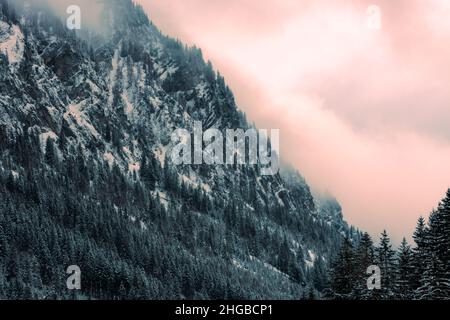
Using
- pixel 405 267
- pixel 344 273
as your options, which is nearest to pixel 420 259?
pixel 405 267

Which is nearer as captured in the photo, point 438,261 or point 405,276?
point 438,261

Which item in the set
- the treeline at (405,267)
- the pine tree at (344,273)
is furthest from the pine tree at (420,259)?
the pine tree at (344,273)

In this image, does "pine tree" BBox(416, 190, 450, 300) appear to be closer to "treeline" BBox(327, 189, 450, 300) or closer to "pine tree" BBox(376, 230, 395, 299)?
"treeline" BBox(327, 189, 450, 300)

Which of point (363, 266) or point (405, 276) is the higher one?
point (363, 266)

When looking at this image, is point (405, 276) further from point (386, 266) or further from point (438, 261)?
point (438, 261)

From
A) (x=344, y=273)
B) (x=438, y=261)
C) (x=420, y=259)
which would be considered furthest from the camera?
(x=344, y=273)

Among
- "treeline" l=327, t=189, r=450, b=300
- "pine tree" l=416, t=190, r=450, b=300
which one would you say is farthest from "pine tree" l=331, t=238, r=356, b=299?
"pine tree" l=416, t=190, r=450, b=300

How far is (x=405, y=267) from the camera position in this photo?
8200 cm

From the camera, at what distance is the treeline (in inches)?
2815

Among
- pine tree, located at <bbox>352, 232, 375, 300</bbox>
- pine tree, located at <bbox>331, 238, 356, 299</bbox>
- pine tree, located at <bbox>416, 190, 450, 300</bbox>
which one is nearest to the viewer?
pine tree, located at <bbox>416, 190, 450, 300</bbox>

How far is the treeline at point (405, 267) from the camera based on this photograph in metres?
71.5
